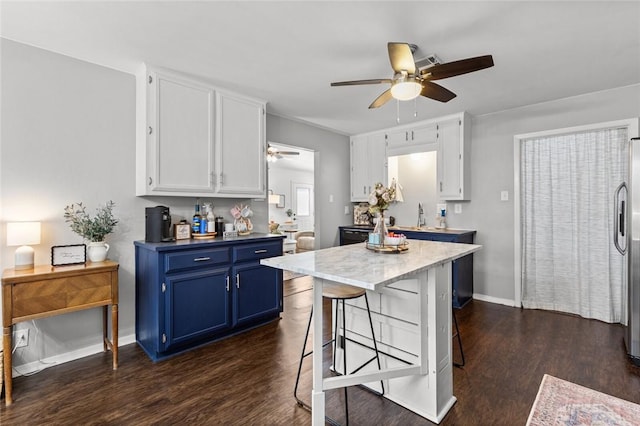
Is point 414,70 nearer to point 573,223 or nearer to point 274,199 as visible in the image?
point 573,223

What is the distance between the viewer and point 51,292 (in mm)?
2059

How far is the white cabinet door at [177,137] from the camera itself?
2.62 metres

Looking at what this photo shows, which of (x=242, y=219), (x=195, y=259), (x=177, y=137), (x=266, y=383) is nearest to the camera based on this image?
(x=266, y=383)

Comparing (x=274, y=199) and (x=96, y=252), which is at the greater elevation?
(x=274, y=199)

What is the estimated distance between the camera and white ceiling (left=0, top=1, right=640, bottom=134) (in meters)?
1.87

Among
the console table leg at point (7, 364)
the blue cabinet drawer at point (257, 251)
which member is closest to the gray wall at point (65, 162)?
the console table leg at point (7, 364)

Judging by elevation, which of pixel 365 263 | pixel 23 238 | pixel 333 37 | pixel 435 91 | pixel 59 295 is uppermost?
pixel 333 37

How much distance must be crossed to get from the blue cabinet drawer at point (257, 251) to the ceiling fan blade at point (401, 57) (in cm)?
198

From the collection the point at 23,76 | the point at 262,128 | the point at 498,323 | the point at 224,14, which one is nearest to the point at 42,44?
the point at 23,76

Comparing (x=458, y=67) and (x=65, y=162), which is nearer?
(x=458, y=67)

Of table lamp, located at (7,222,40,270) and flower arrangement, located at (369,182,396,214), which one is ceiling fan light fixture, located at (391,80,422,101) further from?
table lamp, located at (7,222,40,270)

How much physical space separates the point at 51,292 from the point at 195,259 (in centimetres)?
94

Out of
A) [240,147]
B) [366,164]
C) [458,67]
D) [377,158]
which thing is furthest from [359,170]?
[458,67]

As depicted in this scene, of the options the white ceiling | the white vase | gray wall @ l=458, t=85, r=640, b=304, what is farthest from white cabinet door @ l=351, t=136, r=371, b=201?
the white vase
